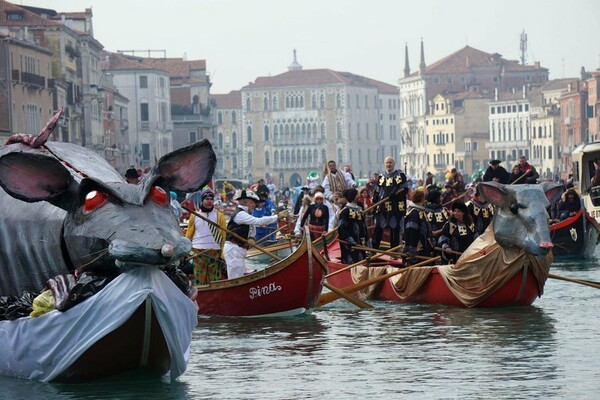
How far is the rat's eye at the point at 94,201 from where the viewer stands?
1340cm

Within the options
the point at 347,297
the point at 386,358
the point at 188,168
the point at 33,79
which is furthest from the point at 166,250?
the point at 33,79

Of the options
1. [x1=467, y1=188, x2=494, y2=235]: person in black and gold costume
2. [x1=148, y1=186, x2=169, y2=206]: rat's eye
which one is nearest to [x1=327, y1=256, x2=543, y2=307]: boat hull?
[x1=467, y1=188, x2=494, y2=235]: person in black and gold costume

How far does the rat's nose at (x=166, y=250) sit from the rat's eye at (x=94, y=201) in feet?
2.61

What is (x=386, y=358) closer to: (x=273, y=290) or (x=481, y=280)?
(x=273, y=290)

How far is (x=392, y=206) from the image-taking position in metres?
25.9

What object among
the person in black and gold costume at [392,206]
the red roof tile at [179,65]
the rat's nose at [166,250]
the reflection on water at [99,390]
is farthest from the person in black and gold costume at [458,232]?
the red roof tile at [179,65]

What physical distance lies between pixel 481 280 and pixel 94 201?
29.1 feet

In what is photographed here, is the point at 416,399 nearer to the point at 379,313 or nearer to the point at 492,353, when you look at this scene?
the point at 492,353

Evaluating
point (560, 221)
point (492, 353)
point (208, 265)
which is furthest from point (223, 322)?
point (560, 221)

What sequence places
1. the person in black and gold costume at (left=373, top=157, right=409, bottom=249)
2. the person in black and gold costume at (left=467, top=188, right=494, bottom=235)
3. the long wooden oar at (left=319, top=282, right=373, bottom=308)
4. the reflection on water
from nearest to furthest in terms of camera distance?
the reflection on water → the long wooden oar at (left=319, top=282, right=373, bottom=308) → the person in black and gold costume at (left=467, top=188, right=494, bottom=235) → the person in black and gold costume at (left=373, top=157, right=409, bottom=249)

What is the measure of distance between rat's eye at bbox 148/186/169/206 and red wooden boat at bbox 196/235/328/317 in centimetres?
648

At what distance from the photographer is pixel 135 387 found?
1413cm

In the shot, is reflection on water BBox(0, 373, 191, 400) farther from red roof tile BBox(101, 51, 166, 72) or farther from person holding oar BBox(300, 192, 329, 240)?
red roof tile BBox(101, 51, 166, 72)

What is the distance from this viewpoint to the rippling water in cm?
1438
